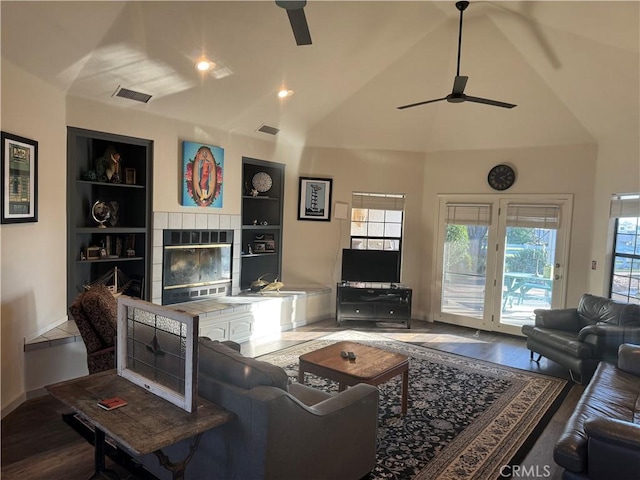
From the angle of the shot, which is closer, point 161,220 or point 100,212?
point 100,212

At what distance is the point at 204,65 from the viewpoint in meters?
4.24

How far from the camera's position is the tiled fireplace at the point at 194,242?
4965 mm

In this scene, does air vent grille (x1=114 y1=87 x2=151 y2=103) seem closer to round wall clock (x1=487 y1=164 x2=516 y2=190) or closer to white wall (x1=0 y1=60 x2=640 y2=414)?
white wall (x1=0 y1=60 x2=640 y2=414)

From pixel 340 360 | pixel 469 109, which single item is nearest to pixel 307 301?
pixel 340 360

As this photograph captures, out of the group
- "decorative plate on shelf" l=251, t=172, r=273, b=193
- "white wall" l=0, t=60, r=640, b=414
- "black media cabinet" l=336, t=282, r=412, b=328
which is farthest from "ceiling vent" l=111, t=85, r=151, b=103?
"black media cabinet" l=336, t=282, r=412, b=328

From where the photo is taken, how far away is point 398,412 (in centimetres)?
359

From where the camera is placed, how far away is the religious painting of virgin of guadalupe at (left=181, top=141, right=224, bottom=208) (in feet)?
17.0

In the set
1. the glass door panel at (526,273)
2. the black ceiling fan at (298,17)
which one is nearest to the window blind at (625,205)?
the glass door panel at (526,273)

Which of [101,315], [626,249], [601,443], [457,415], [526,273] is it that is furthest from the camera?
[526,273]

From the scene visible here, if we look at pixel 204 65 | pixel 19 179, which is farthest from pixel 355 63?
pixel 19 179

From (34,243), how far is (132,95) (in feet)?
5.76

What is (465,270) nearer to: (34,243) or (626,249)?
(626,249)

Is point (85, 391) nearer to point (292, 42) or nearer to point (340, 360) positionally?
point (340, 360)

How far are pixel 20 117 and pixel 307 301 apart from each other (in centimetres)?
414
